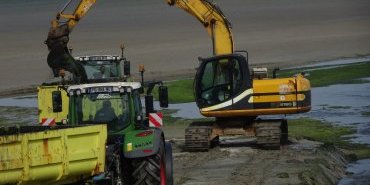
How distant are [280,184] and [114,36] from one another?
51412 millimetres

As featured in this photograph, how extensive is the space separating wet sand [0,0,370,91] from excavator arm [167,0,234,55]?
22917 millimetres

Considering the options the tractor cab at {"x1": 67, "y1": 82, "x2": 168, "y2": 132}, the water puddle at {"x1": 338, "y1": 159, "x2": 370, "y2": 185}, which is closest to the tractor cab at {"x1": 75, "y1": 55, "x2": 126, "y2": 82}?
the water puddle at {"x1": 338, "y1": 159, "x2": 370, "y2": 185}

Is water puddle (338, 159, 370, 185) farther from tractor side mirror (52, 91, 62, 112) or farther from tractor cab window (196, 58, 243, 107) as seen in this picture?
tractor side mirror (52, 91, 62, 112)

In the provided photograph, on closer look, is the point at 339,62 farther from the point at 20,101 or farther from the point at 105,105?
the point at 105,105

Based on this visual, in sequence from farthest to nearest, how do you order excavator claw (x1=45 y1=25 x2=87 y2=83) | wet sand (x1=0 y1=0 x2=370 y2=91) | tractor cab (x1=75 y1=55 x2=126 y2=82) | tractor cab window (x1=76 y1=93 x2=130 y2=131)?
wet sand (x1=0 y1=0 x2=370 y2=91) < tractor cab (x1=75 y1=55 x2=126 y2=82) < excavator claw (x1=45 y1=25 x2=87 y2=83) < tractor cab window (x1=76 y1=93 x2=130 y2=131)

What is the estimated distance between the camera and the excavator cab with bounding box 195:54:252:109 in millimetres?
26062

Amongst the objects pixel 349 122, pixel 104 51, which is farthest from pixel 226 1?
pixel 349 122

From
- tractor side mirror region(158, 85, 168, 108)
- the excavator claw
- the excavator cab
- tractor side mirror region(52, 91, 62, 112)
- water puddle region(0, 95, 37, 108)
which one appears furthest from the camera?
water puddle region(0, 95, 37, 108)

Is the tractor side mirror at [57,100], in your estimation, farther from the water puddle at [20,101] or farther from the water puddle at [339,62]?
the water puddle at [339,62]

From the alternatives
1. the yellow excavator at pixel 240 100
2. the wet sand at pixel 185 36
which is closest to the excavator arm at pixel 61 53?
the yellow excavator at pixel 240 100

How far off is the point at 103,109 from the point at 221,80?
29.4 ft

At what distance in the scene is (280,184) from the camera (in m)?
20.3

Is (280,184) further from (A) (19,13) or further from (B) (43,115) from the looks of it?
(A) (19,13)

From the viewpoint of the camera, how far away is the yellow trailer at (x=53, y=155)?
13898 millimetres
